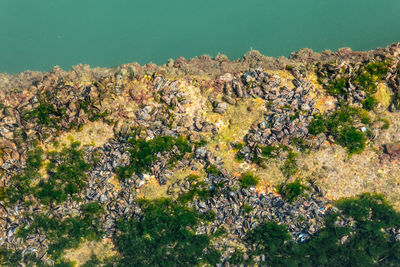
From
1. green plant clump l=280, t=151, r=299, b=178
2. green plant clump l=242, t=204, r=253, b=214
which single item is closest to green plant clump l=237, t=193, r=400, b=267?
green plant clump l=242, t=204, r=253, b=214

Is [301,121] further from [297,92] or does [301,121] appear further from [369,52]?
[369,52]

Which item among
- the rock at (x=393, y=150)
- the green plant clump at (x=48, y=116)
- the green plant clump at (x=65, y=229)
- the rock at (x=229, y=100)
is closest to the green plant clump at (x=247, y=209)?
the rock at (x=229, y=100)

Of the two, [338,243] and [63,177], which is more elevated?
[63,177]

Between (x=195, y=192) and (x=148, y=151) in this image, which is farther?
(x=148, y=151)

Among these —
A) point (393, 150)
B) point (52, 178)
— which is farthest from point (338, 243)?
point (52, 178)

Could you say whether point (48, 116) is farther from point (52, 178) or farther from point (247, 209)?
point (247, 209)

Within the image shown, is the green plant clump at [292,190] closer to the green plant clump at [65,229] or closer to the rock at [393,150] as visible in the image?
the rock at [393,150]
